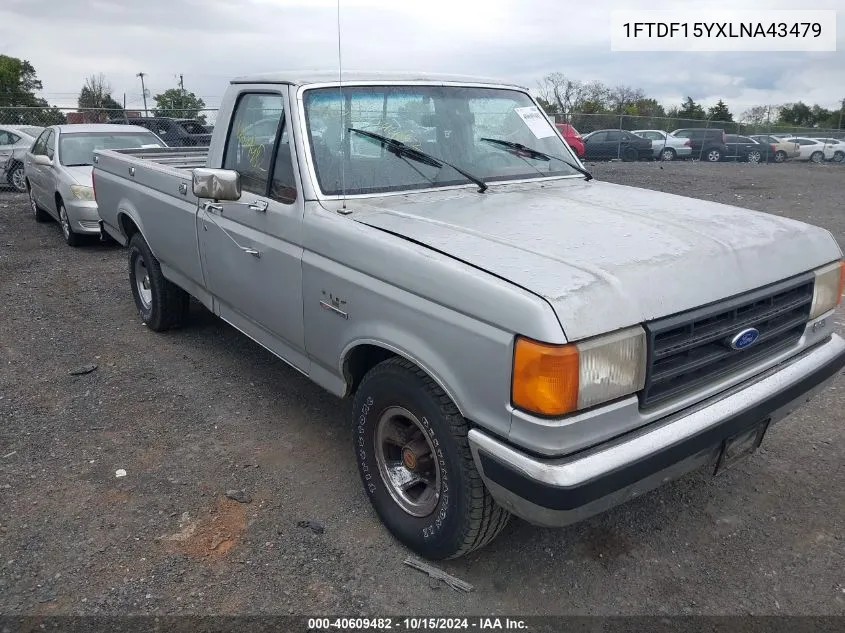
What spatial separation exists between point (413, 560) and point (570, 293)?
1418 mm

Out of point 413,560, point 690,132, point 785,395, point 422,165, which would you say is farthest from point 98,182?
point 690,132

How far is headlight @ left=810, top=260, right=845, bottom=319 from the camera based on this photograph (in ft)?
9.75

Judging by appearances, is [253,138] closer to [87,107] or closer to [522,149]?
[522,149]

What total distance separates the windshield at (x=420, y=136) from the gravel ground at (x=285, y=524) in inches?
61.9

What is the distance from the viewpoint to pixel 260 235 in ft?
11.7

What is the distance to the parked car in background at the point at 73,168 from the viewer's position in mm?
8523

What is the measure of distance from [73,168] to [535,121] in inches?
277

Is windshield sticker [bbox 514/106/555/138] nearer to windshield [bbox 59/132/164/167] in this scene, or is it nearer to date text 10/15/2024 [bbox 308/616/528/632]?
date text 10/15/2024 [bbox 308/616/528/632]

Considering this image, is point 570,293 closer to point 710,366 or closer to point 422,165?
point 710,366

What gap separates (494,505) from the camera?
256cm

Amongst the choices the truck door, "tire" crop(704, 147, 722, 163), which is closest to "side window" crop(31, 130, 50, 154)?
the truck door

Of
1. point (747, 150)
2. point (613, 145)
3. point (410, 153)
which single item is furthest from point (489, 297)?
point (747, 150)

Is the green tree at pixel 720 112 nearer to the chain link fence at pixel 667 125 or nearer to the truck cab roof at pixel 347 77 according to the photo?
the chain link fence at pixel 667 125

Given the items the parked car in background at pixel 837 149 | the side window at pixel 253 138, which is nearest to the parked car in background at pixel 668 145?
the parked car in background at pixel 837 149
